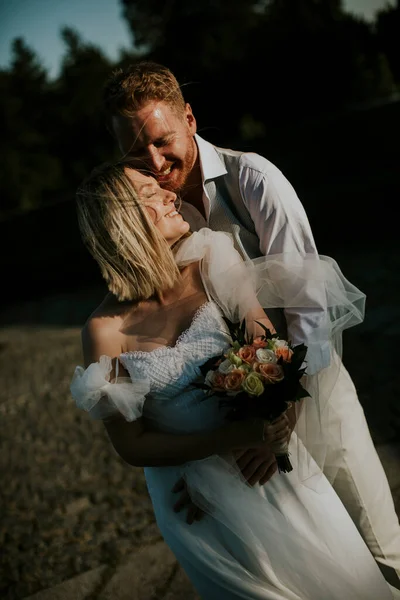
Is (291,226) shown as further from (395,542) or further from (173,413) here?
(395,542)

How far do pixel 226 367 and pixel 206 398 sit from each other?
149 mm

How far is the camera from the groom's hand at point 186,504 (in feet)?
7.79

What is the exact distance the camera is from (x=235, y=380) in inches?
84.3

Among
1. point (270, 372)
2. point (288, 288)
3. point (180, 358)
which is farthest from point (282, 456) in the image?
point (288, 288)

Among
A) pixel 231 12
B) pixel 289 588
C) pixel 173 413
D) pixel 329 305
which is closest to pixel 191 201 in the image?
→ pixel 329 305

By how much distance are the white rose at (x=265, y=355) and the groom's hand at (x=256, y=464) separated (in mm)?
359

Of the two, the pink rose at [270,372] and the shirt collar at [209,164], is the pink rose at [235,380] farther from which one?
the shirt collar at [209,164]

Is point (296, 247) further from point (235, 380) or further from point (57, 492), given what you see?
point (57, 492)

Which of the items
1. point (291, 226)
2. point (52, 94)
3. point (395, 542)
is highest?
point (52, 94)

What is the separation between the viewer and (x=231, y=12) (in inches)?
974

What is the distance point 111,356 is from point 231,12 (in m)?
24.8

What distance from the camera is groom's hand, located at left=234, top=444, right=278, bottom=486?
236 centimetres

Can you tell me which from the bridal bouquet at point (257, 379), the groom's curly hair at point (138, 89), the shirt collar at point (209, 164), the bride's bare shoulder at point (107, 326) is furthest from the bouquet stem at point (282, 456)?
the groom's curly hair at point (138, 89)

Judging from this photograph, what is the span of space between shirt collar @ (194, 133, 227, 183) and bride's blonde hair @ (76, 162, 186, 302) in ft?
1.30
